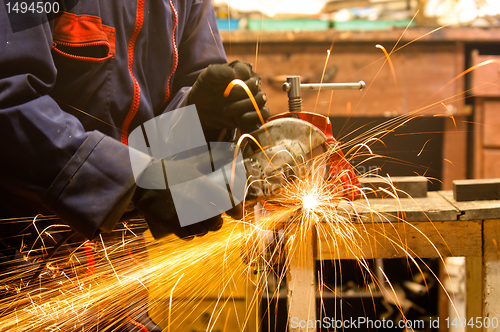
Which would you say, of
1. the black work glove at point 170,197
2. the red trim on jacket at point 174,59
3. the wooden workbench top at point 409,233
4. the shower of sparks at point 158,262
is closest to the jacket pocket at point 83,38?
the red trim on jacket at point 174,59

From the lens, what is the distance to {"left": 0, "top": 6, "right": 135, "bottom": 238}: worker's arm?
1.66ft

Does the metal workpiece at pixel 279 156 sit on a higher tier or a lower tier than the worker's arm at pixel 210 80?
lower

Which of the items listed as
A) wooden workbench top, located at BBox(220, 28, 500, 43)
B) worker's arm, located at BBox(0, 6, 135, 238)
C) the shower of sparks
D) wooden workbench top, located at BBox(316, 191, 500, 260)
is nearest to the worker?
worker's arm, located at BBox(0, 6, 135, 238)

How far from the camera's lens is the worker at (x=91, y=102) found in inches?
20.3

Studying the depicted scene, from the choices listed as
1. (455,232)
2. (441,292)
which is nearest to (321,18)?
(455,232)

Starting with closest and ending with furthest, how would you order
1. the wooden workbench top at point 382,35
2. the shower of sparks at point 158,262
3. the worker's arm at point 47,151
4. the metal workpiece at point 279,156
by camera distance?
the worker's arm at point 47,151, the metal workpiece at point 279,156, the shower of sparks at point 158,262, the wooden workbench top at point 382,35

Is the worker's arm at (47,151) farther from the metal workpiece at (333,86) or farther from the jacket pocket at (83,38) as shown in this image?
the metal workpiece at (333,86)

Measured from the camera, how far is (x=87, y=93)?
662 millimetres

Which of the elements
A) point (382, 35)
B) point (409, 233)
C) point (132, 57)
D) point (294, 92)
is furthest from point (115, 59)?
point (382, 35)

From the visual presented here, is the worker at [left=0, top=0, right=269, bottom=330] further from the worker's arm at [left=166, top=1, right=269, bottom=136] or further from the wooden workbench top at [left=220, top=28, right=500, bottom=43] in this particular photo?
the wooden workbench top at [left=220, top=28, right=500, bottom=43]

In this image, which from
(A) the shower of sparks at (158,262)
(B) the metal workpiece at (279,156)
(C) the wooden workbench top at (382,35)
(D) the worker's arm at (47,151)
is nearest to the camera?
(D) the worker's arm at (47,151)

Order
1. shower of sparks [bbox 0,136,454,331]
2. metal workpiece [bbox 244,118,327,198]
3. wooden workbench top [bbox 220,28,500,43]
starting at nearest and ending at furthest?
metal workpiece [bbox 244,118,327,198]
shower of sparks [bbox 0,136,454,331]
wooden workbench top [bbox 220,28,500,43]

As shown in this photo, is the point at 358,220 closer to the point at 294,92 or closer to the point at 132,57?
the point at 294,92

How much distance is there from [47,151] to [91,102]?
0.19 m
